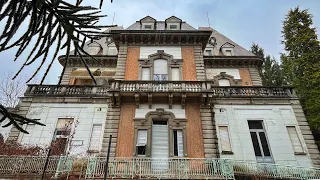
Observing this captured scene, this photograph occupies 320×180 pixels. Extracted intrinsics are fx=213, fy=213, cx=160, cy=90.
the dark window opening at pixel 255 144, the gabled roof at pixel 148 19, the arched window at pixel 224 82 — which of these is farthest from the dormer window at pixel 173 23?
the dark window opening at pixel 255 144

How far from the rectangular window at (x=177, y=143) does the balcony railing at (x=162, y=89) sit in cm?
286

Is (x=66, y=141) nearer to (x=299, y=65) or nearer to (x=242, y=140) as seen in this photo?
(x=242, y=140)

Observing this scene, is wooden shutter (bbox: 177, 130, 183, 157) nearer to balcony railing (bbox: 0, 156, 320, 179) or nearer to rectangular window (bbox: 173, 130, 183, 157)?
rectangular window (bbox: 173, 130, 183, 157)

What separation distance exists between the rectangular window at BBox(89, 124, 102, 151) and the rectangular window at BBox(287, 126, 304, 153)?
13.2 metres

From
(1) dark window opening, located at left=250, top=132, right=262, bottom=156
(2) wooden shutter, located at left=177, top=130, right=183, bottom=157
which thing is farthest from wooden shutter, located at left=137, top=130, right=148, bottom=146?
(1) dark window opening, located at left=250, top=132, right=262, bottom=156

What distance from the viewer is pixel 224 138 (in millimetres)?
14836

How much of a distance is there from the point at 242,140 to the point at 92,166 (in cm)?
988

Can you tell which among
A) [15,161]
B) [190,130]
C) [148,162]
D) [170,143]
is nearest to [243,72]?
[190,130]

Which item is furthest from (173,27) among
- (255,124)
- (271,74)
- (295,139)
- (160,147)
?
(271,74)

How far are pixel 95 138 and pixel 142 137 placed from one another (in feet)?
10.7

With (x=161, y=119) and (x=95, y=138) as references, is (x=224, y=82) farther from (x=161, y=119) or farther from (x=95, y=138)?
(x=95, y=138)

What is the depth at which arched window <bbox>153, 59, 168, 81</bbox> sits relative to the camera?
676 inches

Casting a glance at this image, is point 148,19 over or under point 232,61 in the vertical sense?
over

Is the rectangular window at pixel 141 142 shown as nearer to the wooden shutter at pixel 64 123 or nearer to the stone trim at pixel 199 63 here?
the wooden shutter at pixel 64 123
